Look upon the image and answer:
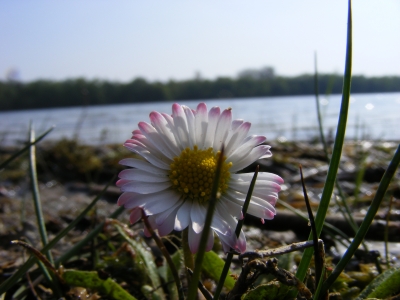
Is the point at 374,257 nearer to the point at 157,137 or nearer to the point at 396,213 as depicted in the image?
the point at 157,137

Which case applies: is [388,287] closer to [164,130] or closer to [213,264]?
[213,264]

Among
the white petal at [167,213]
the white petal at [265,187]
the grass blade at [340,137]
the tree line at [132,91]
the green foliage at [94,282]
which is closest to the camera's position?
the grass blade at [340,137]

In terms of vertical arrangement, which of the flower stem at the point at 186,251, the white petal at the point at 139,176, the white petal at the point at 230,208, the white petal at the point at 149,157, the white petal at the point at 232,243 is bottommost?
the flower stem at the point at 186,251

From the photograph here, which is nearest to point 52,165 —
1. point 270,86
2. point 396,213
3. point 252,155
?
point 396,213

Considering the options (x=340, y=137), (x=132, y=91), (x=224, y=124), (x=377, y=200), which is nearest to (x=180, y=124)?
(x=224, y=124)

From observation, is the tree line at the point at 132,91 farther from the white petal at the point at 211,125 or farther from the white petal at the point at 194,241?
the white petal at the point at 194,241

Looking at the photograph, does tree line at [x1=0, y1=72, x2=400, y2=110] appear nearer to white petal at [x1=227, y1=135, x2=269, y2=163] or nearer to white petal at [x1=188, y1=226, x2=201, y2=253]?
white petal at [x1=227, y1=135, x2=269, y2=163]

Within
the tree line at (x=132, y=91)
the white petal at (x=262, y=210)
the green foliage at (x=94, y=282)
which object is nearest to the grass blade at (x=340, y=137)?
the white petal at (x=262, y=210)

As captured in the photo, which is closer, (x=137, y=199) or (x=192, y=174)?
(x=137, y=199)
